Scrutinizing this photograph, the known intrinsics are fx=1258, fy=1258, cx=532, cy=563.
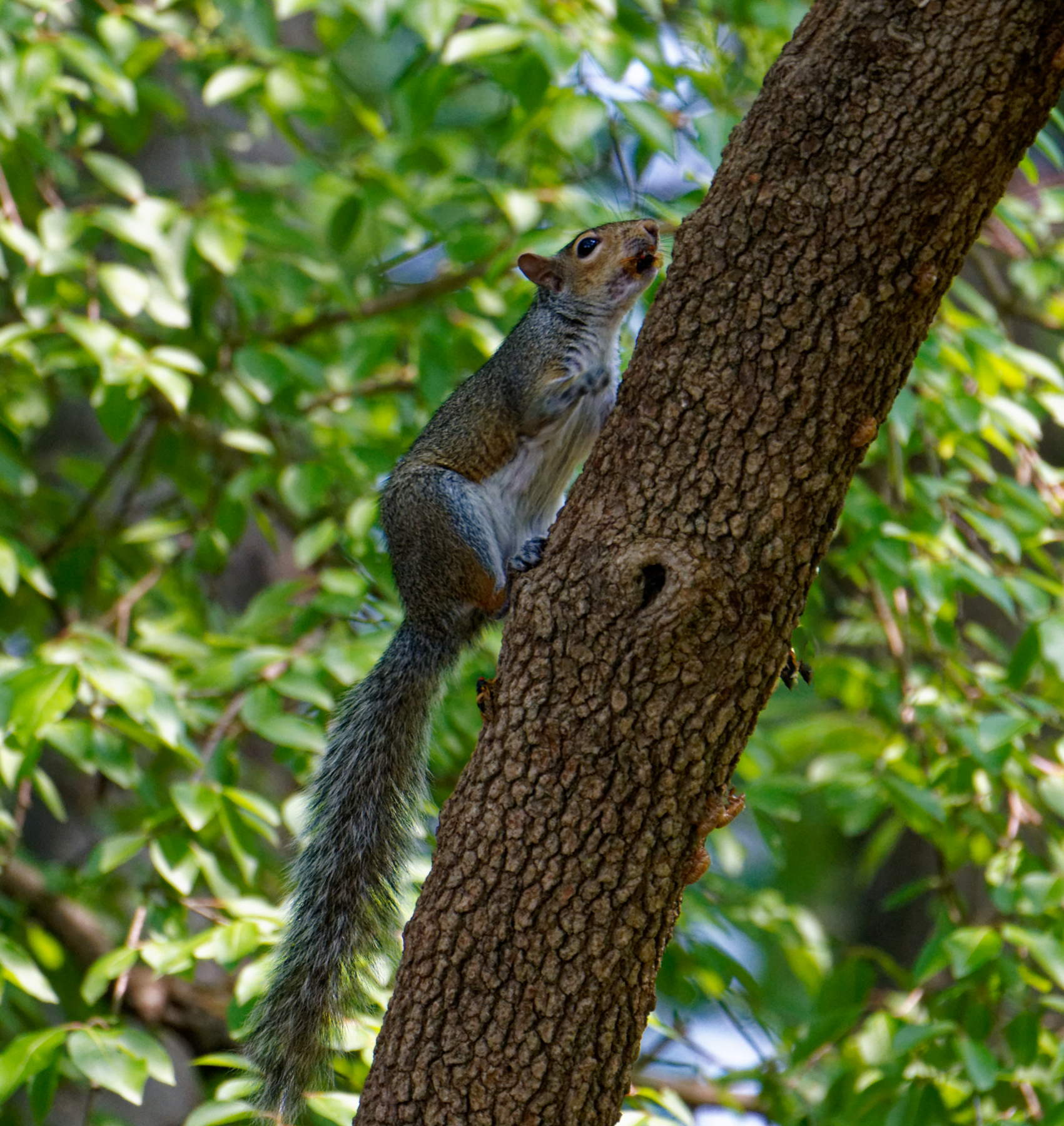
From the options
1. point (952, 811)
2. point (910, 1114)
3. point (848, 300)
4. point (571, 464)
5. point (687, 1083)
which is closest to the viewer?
point (848, 300)

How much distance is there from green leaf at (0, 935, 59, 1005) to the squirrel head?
1593 millimetres

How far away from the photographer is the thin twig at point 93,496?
340 cm

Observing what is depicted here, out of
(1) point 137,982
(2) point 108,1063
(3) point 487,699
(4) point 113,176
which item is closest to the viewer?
(3) point 487,699

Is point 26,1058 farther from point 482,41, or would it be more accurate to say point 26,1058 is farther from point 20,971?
point 482,41

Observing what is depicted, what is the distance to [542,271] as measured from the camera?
2.60 m

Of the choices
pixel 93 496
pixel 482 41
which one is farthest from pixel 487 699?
pixel 93 496

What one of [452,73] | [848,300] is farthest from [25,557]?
[848,300]

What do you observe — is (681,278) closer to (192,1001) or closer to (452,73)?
(452,73)

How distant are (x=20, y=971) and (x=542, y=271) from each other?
5.38 feet

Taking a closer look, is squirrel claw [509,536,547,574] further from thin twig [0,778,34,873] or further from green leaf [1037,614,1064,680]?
thin twig [0,778,34,873]

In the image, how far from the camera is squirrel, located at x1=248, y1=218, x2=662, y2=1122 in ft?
6.81

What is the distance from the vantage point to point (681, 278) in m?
1.60

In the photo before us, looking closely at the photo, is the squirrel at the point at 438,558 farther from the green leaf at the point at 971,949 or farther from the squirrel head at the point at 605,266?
the green leaf at the point at 971,949

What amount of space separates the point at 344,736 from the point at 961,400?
1.41 m
